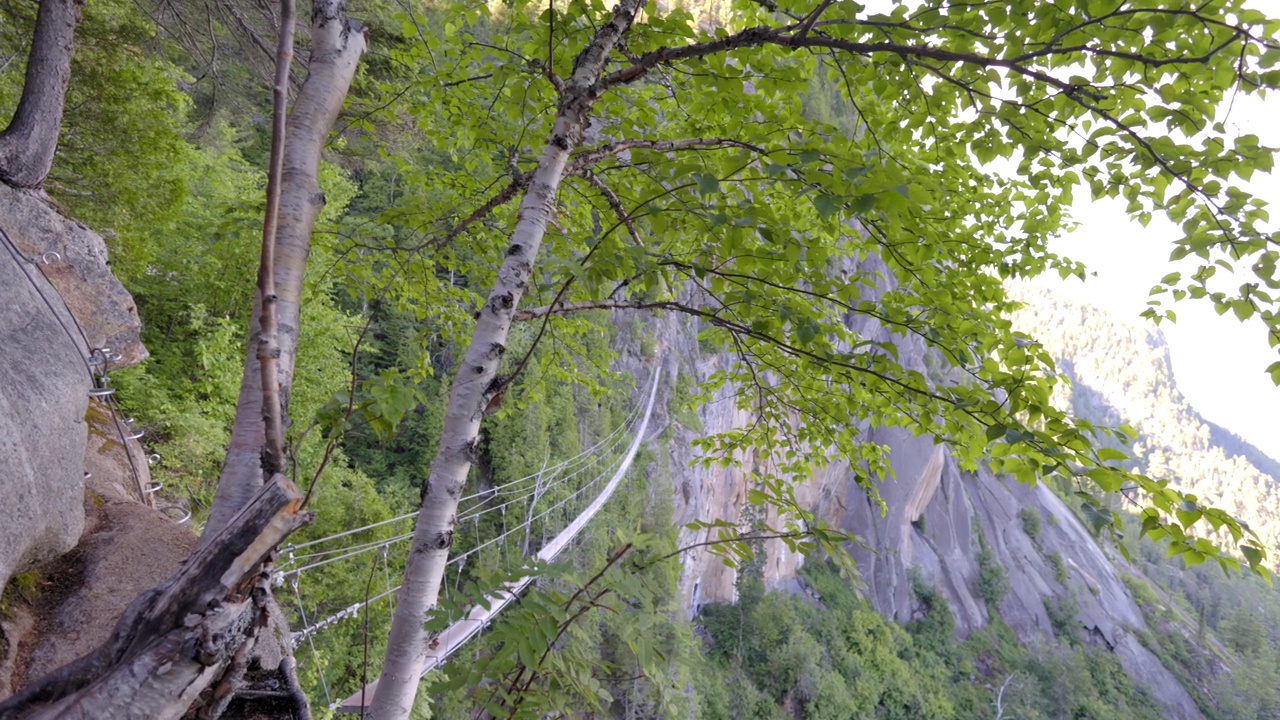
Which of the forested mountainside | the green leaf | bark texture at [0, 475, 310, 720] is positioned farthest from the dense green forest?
the forested mountainside

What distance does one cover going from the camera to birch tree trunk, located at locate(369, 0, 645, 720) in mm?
1401

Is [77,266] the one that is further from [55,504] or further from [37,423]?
[55,504]

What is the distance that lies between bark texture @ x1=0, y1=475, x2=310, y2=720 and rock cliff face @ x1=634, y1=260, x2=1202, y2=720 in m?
16.6

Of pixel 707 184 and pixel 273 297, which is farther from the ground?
pixel 707 184

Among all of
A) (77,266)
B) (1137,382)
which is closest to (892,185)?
(77,266)

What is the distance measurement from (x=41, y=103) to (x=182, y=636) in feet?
12.8

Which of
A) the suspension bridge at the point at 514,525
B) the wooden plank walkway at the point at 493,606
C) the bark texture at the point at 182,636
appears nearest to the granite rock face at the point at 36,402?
the wooden plank walkway at the point at 493,606

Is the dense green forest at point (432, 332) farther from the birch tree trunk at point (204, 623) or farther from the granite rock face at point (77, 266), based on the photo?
the granite rock face at point (77, 266)

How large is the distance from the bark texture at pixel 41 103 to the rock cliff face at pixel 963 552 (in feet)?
49.6

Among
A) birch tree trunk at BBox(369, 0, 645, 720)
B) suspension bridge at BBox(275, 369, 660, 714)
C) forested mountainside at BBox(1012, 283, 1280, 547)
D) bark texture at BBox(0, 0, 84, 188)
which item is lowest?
suspension bridge at BBox(275, 369, 660, 714)

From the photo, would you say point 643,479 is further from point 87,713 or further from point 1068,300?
point 1068,300

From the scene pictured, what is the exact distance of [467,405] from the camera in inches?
58.5

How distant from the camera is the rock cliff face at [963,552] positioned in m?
24.3

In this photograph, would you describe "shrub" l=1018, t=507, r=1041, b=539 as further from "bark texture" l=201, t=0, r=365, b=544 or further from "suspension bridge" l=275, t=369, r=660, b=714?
"bark texture" l=201, t=0, r=365, b=544
